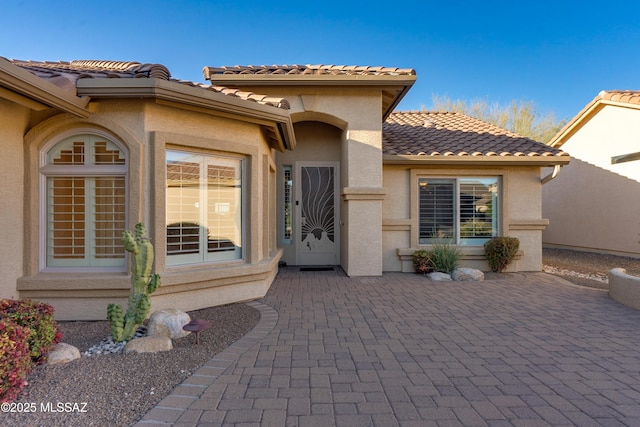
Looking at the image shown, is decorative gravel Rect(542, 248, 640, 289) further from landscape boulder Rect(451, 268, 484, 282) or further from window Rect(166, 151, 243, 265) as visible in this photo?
window Rect(166, 151, 243, 265)

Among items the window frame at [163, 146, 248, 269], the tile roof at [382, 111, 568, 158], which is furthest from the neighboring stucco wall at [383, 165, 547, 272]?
the window frame at [163, 146, 248, 269]

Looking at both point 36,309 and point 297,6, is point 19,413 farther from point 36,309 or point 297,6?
point 297,6

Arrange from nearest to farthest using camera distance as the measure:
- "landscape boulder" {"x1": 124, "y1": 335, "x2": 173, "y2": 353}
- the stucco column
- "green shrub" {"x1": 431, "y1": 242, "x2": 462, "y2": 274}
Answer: "landscape boulder" {"x1": 124, "y1": 335, "x2": 173, "y2": 353}
the stucco column
"green shrub" {"x1": 431, "y1": 242, "x2": 462, "y2": 274}

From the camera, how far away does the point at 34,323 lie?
10.8 ft

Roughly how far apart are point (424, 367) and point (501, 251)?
253 inches

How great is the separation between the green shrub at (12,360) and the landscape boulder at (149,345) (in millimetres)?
961

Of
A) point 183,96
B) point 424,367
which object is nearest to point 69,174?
point 183,96

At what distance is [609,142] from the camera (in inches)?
493

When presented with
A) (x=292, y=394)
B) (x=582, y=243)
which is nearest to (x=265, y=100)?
(x=292, y=394)

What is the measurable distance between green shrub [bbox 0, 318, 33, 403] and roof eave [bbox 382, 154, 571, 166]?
24.8ft

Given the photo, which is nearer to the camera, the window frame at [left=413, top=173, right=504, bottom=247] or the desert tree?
the window frame at [left=413, top=173, right=504, bottom=247]

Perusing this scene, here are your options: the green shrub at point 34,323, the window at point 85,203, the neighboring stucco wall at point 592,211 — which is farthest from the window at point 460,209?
the green shrub at point 34,323

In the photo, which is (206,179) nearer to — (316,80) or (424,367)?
(316,80)

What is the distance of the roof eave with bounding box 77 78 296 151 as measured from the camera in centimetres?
471
